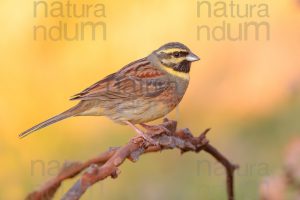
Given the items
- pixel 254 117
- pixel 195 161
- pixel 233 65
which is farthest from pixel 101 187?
pixel 233 65

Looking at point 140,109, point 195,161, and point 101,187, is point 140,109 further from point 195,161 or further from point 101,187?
point 195,161

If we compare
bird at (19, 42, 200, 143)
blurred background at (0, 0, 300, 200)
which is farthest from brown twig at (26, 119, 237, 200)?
blurred background at (0, 0, 300, 200)

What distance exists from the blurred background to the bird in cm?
96

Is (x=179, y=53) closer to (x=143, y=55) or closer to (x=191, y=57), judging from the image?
(x=191, y=57)

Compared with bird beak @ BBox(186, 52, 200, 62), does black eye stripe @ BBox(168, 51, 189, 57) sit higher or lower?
higher

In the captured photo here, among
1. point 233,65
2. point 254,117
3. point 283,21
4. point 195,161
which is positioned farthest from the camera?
point 283,21

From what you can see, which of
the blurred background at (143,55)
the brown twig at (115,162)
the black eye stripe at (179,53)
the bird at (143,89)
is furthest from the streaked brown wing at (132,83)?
the brown twig at (115,162)

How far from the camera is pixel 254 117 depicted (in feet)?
19.7

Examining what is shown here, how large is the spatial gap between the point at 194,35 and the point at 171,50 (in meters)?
2.62

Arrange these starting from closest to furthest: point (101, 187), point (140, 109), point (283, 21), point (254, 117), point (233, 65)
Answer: point (140, 109) < point (101, 187) < point (254, 117) < point (233, 65) < point (283, 21)

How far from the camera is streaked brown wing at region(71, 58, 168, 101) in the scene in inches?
151

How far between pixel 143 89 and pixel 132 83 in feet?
0.20

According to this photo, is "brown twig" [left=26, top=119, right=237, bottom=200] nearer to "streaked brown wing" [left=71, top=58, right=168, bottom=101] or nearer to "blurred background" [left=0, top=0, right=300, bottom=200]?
"streaked brown wing" [left=71, top=58, right=168, bottom=101]

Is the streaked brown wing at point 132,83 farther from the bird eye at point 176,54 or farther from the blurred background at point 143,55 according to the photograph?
the blurred background at point 143,55
